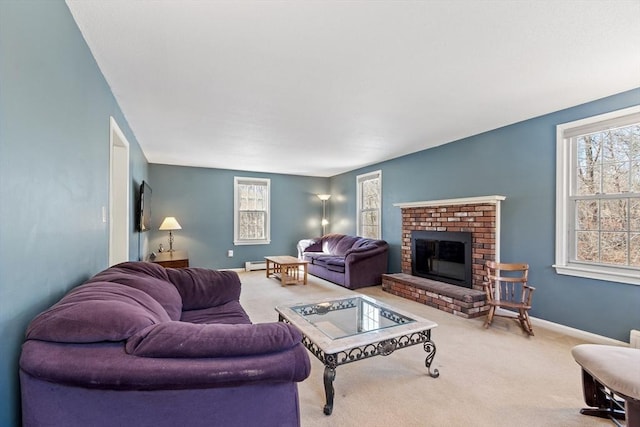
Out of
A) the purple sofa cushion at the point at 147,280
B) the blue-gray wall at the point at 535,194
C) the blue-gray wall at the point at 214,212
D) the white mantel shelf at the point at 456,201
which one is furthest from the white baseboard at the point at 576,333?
the blue-gray wall at the point at 214,212

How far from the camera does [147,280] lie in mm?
1759

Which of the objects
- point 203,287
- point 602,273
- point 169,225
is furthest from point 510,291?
point 169,225

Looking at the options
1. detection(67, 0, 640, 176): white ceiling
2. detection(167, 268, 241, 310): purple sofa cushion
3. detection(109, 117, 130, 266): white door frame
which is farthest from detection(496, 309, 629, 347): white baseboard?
detection(109, 117, 130, 266): white door frame

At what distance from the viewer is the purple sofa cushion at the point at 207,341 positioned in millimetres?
933

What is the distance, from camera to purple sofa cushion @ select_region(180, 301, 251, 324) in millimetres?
2033

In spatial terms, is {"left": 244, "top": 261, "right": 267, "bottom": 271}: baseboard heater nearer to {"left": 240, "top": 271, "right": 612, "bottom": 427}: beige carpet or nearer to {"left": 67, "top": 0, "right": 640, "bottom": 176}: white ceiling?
{"left": 67, "top": 0, "right": 640, "bottom": 176}: white ceiling

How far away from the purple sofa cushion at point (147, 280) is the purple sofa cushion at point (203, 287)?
0.11 meters

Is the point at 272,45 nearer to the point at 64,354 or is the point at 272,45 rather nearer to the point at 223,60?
the point at 223,60

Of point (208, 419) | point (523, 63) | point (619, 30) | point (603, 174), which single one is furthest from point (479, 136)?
point (208, 419)

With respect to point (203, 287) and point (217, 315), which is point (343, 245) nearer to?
point (203, 287)

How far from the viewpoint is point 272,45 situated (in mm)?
1932

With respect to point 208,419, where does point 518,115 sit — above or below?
above

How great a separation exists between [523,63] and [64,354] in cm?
303

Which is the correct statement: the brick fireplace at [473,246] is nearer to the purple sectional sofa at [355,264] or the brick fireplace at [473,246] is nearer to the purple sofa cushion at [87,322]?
the purple sectional sofa at [355,264]
